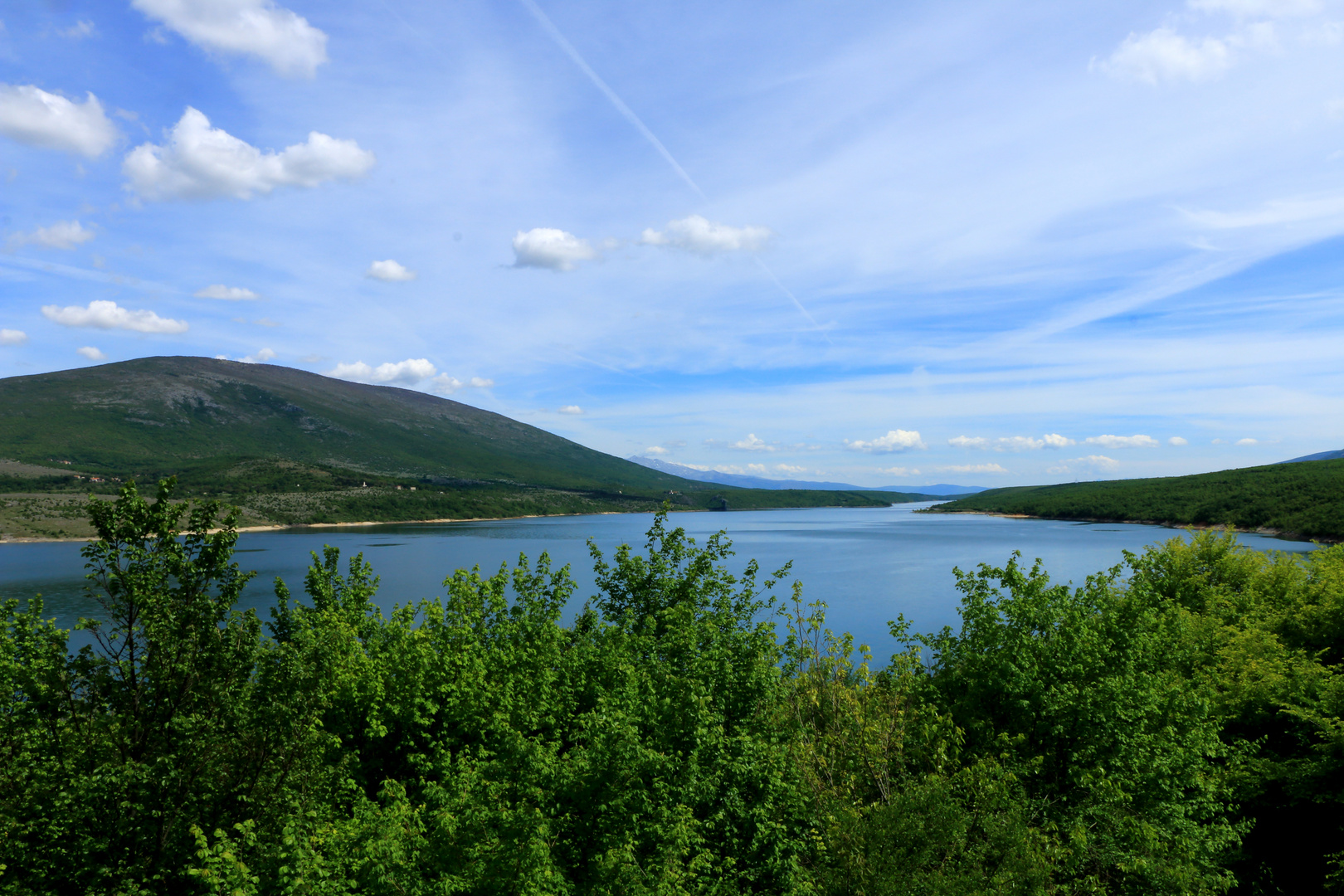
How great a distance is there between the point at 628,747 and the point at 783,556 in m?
103

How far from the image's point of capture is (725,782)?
15.1m

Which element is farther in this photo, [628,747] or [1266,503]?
[1266,503]

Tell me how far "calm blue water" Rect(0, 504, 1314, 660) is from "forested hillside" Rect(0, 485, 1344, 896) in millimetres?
24023

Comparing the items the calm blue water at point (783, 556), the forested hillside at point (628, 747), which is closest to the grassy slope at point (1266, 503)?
the calm blue water at point (783, 556)

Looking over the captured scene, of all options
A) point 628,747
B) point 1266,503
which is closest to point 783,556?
point 628,747

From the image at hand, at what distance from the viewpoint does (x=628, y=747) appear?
1330 centimetres

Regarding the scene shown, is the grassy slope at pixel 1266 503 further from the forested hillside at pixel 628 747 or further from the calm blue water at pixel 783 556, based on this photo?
the forested hillside at pixel 628 747

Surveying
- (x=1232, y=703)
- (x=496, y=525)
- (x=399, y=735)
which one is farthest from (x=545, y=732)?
(x=496, y=525)

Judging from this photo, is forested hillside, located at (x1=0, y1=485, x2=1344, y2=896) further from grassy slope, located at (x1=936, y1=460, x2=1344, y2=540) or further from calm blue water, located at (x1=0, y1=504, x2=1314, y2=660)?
grassy slope, located at (x1=936, y1=460, x2=1344, y2=540)

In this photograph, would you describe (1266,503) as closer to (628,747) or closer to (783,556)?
(783,556)

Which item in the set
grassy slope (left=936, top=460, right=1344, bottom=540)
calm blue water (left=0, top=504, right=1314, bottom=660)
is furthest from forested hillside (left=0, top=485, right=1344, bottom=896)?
grassy slope (left=936, top=460, right=1344, bottom=540)

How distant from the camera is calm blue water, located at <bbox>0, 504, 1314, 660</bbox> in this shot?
6744cm

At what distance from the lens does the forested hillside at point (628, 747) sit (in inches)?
452

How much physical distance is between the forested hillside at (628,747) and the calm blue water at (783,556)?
24.0 m
